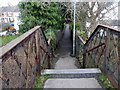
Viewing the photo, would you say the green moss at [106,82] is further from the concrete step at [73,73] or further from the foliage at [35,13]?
the foliage at [35,13]

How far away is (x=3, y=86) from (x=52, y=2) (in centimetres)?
629

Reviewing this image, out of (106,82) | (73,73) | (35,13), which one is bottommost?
(73,73)

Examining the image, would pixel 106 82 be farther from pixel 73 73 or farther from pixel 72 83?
pixel 73 73

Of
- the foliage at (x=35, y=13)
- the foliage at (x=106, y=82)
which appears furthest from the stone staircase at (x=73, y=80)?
the foliage at (x=35, y=13)

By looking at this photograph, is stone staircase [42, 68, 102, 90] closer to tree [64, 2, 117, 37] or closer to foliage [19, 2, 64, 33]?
foliage [19, 2, 64, 33]

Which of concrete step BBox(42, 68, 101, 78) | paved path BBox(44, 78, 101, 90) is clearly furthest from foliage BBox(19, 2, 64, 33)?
paved path BBox(44, 78, 101, 90)

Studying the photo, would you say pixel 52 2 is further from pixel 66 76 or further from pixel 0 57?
pixel 0 57

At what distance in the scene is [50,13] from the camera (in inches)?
269

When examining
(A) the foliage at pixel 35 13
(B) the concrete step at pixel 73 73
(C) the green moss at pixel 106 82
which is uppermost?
(A) the foliage at pixel 35 13

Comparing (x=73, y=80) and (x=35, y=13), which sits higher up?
(x=35, y=13)

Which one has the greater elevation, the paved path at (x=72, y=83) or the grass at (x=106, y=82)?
the grass at (x=106, y=82)

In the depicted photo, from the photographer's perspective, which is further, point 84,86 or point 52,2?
point 52,2

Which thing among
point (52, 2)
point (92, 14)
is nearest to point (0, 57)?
point (52, 2)

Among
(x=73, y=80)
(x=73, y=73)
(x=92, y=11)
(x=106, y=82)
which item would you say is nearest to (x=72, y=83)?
(x=73, y=80)
